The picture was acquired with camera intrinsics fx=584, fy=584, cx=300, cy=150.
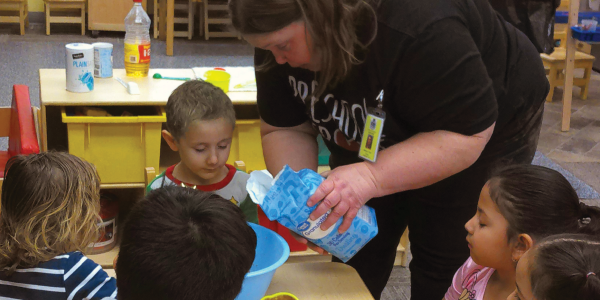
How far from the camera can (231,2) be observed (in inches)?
42.2

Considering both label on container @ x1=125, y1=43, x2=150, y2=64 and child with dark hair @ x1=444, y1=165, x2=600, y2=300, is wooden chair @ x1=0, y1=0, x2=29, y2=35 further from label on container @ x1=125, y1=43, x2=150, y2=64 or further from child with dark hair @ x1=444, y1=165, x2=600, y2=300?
→ child with dark hair @ x1=444, y1=165, x2=600, y2=300

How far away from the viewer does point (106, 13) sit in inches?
234

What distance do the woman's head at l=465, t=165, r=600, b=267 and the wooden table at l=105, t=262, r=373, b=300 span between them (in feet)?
0.90

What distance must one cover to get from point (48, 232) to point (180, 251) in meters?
0.55

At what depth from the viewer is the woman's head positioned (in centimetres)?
120

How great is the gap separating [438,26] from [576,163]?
3.22 meters

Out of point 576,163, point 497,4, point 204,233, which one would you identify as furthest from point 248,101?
point 576,163

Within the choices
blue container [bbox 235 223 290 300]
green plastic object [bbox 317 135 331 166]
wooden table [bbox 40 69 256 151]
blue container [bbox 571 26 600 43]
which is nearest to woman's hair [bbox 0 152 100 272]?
blue container [bbox 235 223 290 300]

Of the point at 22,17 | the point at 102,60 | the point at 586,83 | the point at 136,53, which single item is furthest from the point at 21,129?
the point at 586,83

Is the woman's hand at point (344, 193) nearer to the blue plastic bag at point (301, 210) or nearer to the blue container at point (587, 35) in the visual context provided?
the blue plastic bag at point (301, 210)

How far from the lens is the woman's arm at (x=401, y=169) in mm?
1096

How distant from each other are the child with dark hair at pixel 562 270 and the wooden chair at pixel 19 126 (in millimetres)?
1462

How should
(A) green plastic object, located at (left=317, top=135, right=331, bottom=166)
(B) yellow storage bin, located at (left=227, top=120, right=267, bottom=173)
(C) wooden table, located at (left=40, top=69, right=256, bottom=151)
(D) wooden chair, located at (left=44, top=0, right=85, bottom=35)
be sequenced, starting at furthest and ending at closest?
(D) wooden chair, located at (left=44, top=0, right=85, bottom=35)
(A) green plastic object, located at (left=317, top=135, right=331, bottom=166)
(B) yellow storage bin, located at (left=227, top=120, right=267, bottom=173)
(C) wooden table, located at (left=40, top=69, right=256, bottom=151)

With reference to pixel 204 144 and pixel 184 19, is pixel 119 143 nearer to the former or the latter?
pixel 204 144
